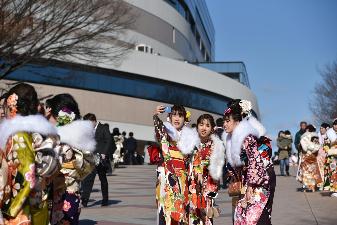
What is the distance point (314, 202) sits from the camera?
12.9m

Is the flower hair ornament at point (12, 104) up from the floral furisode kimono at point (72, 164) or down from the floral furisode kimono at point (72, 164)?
up

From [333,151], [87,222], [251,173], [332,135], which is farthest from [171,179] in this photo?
[333,151]

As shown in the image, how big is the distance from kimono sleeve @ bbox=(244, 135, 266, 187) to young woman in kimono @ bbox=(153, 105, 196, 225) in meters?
1.33

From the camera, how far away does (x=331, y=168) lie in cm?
1427

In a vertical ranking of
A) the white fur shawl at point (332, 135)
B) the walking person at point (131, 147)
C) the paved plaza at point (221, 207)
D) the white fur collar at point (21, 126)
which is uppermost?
the walking person at point (131, 147)

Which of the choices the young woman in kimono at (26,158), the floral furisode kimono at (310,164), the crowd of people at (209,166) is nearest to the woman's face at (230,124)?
the crowd of people at (209,166)

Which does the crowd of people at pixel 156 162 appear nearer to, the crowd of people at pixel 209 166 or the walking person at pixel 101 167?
the crowd of people at pixel 209 166

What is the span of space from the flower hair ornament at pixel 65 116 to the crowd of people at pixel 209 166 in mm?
1334

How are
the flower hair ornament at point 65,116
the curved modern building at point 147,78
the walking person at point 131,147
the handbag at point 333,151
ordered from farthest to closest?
the curved modern building at point 147,78 → the walking person at point 131,147 → the handbag at point 333,151 → the flower hair ornament at point 65,116

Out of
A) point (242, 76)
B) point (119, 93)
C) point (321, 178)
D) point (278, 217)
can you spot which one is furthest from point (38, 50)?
point (242, 76)

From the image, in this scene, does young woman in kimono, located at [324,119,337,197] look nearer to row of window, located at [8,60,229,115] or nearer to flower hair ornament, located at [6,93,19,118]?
flower hair ornament, located at [6,93,19,118]

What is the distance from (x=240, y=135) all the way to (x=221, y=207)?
20.8 feet

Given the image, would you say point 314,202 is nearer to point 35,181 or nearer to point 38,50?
point 35,181

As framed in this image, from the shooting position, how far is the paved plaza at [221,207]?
987 cm
